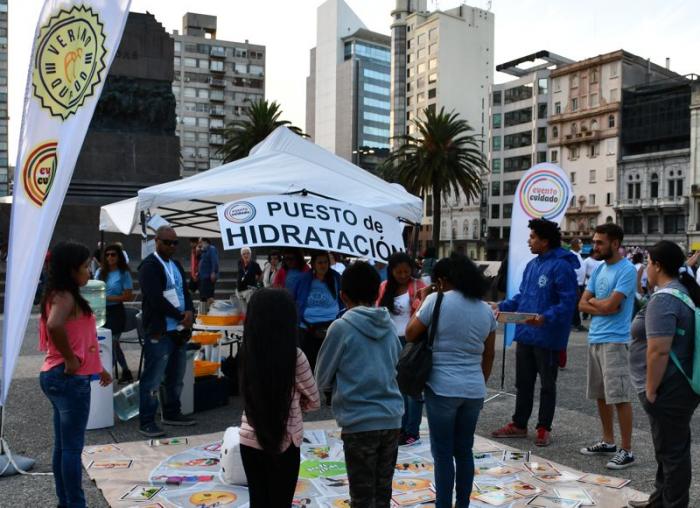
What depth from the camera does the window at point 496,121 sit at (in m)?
91.9

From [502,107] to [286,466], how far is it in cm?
9302

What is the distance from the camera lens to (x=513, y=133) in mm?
90500

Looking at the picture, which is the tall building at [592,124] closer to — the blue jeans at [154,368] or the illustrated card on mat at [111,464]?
the blue jeans at [154,368]

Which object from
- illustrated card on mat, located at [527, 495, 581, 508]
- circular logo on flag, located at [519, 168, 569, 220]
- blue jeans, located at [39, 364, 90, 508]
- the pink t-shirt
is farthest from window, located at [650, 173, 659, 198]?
blue jeans, located at [39, 364, 90, 508]

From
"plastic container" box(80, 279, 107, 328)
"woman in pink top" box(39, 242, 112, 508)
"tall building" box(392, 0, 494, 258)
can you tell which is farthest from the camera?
"tall building" box(392, 0, 494, 258)

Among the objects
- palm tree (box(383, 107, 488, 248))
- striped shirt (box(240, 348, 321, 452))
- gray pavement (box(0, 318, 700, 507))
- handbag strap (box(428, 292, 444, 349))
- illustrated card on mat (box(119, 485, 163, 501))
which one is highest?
palm tree (box(383, 107, 488, 248))

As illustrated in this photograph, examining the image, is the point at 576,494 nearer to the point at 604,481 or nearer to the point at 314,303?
the point at 604,481

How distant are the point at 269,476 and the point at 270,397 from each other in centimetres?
37

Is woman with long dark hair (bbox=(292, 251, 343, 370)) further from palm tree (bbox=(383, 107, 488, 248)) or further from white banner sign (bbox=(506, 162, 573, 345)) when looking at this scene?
palm tree (bbox=(383, 107, 488, 248))

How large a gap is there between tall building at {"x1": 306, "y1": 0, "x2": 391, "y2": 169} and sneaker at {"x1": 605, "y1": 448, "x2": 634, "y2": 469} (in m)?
118

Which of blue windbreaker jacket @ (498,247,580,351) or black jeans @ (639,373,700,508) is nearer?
black jeans @ (639,373,700,508)

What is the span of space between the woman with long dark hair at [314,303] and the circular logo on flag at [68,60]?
342 cm

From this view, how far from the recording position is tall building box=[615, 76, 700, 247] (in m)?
70.1

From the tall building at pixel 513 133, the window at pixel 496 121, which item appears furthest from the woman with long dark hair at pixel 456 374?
the window at pixel 496 121
